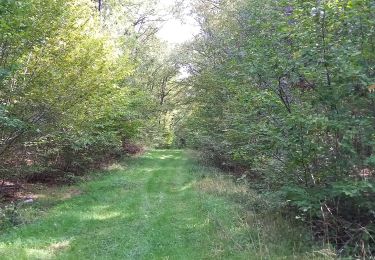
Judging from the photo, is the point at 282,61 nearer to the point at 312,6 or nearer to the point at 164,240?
the point at 312,6

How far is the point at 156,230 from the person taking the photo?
8.56m

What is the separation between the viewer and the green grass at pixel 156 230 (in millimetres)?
6934

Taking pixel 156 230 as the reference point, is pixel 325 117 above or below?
above

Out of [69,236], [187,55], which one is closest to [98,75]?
[69,236]

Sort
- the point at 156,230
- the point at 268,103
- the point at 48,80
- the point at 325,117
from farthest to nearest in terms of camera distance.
→ the point at 48,80 → the point at 156,230 → the point at 268,103 → the point at 325,117

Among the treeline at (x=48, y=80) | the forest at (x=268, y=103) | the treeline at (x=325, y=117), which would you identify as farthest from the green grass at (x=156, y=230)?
the treeline at (x=48, y=80)

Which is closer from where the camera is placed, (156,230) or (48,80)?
(156,230)

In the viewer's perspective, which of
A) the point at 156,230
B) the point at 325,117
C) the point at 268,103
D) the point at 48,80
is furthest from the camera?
the point at 48,80

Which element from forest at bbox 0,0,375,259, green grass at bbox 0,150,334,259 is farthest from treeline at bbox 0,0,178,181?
green grass at bbox 0,150,334,259

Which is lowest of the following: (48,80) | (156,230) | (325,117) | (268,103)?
(156,230)

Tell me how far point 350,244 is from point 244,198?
461cm

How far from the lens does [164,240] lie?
787 cm

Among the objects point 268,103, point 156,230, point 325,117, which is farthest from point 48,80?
point 325,117

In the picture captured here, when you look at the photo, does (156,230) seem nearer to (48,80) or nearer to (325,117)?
(325,117)
